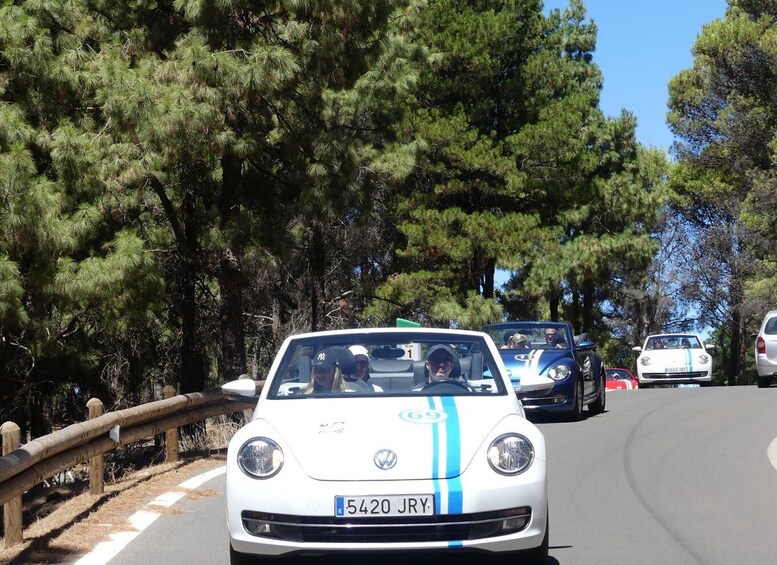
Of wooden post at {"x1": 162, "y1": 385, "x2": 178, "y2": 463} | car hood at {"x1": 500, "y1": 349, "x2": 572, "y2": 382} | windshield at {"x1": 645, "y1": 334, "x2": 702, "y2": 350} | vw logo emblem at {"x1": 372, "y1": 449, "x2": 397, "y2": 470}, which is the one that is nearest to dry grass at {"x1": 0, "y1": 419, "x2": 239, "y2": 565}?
wooden post at {"x1": 162, "y1": 385, "x2": 178, "y2": 463}

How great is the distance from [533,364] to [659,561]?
8.90 meters

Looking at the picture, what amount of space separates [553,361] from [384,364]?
334 inches

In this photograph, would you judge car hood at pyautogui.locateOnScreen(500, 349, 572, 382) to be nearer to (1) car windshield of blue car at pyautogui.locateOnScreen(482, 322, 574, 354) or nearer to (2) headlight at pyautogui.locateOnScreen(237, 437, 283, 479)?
(1) car windshield of blue car at pyautogui.locateOnScreen(482, 322, 574, 354)

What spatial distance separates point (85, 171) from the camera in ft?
50.3

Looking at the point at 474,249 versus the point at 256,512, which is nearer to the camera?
the point at 256,512

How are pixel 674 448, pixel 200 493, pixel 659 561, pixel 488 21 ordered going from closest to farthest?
1. pixel 659 561
2. pixel 200 493
3. pixel 674 448
4. pixel 488 21

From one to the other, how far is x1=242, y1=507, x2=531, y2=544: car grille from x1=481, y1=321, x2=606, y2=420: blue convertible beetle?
9203 millimetres

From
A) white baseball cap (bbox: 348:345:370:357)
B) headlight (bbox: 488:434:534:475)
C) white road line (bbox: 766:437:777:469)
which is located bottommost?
white road line (bbox: 766:437:777:469)

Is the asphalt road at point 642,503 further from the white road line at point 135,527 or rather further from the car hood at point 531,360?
the car hood at point 531,360

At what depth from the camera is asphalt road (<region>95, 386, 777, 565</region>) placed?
737cm

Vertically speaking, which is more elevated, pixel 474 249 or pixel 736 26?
pixel 736 26

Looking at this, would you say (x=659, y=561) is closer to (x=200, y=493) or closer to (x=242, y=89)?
(x=200, y=493)

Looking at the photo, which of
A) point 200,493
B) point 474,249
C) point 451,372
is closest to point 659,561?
point 451,372

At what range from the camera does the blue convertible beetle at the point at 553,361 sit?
16.0m
